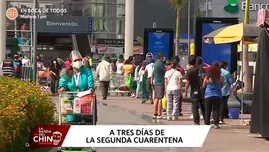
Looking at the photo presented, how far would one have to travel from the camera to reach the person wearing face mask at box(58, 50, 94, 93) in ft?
35.5

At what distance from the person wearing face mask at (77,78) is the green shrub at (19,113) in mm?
435

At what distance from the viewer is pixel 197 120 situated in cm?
1595

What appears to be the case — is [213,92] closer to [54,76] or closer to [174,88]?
[174,88]

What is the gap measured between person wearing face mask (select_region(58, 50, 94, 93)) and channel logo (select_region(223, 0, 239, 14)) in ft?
175

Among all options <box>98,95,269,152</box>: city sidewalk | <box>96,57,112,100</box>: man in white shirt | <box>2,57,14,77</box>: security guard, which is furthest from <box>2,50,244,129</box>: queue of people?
<box>2,57,14,77</box>: security guard

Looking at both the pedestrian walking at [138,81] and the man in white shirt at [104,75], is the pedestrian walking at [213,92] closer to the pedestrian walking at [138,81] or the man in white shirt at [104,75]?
the pedestrian walking at [138,81]

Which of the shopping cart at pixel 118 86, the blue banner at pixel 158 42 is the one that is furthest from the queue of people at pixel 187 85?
the shopping cart at pixel 118 86

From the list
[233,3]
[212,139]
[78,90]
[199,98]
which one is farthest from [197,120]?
[233,3]

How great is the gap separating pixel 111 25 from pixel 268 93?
135ft

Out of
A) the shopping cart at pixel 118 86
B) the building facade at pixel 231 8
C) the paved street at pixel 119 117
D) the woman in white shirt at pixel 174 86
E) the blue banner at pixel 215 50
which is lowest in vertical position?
the paved street at pixel 119 117

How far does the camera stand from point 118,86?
29.7 meters

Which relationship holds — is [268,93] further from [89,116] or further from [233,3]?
[233,3]

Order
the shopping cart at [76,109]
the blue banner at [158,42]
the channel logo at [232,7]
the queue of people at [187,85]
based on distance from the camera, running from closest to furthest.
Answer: the shopping cart at [76,109] < the queue of people at [187,85] < the blue banner at [158,42] < the channel logo at [232,7]

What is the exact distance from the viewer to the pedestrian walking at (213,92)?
1534 cm
